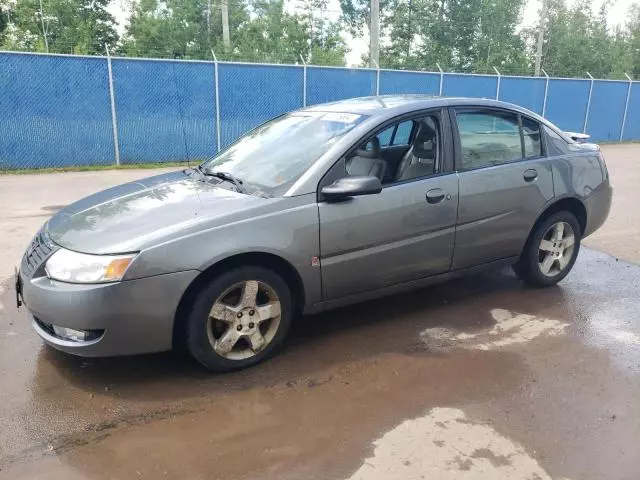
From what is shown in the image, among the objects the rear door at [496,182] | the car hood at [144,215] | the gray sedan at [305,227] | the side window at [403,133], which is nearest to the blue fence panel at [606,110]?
the gray sedan at [305,227]

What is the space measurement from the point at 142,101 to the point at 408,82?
742cm

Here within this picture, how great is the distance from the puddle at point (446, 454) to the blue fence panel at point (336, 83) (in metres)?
12.2

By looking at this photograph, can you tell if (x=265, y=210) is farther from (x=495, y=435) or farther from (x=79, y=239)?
(x=495, y=435)

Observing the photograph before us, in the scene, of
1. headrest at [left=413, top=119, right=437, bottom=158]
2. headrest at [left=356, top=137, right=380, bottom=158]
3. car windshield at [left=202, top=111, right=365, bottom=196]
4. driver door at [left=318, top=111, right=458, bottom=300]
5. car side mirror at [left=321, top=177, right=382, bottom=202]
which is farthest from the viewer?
headrest at [left=413, top=119, right=437, bottom=158]

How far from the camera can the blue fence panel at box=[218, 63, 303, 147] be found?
13.4m

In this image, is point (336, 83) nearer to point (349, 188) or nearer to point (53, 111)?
point (53, 111)

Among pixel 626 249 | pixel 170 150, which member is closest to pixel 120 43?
pixel 170 150

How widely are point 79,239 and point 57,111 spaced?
9956 millimetres

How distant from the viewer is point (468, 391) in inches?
130

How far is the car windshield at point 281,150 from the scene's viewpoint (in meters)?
3.75

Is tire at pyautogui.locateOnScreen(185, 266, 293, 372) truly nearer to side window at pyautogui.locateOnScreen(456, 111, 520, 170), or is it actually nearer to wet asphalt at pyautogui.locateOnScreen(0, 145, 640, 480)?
wet asphalt at pyautogui.locateOnScreen(0, 145, 640, 480)

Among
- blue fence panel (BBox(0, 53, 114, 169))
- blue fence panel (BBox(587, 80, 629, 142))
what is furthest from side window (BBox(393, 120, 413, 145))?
blue fence panel (BBox(587, 80, 629, 142))

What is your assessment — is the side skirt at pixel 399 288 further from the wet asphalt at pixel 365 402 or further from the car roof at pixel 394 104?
the car roof at pixel 394 104

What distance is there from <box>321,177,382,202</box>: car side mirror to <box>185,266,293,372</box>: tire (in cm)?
62
